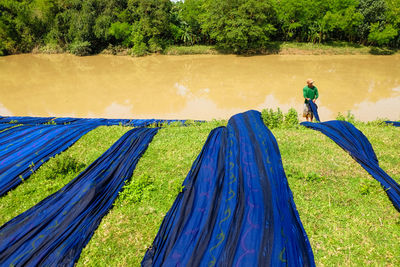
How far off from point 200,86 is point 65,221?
1022 centimetres

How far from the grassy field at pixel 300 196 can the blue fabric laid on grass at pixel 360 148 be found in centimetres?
10

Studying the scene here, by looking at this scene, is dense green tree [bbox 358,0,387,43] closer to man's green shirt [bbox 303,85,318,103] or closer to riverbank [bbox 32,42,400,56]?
riverbank [bbox 32,42,400,56]

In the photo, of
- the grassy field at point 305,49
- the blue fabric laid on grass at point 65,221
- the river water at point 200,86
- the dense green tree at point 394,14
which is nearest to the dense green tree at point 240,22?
the grassy field at point 305,49

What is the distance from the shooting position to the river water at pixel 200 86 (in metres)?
9.68

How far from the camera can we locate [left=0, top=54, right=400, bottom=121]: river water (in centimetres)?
968

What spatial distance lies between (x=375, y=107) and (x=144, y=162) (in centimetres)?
972

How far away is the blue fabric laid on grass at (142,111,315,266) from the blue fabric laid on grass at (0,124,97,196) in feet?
10.7

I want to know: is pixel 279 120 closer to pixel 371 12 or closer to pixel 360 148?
pixel 360 148

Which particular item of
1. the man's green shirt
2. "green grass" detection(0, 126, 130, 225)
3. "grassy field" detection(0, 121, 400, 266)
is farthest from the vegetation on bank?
"green grass" detection(0, 126, 130, 225)

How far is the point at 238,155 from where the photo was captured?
4.34 meters

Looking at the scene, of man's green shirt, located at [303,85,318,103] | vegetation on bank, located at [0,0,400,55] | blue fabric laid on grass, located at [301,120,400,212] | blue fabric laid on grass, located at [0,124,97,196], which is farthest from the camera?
vegetation on bank, located at [0,0,400,55]

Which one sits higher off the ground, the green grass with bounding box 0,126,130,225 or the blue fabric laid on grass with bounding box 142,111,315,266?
the blue fabric laid on grass with bounding box 142,111,315,266

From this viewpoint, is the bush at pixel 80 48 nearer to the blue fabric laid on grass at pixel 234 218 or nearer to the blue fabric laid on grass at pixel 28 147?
the blue fabric laid on grass at pixel 28 147

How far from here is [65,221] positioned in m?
3.24
